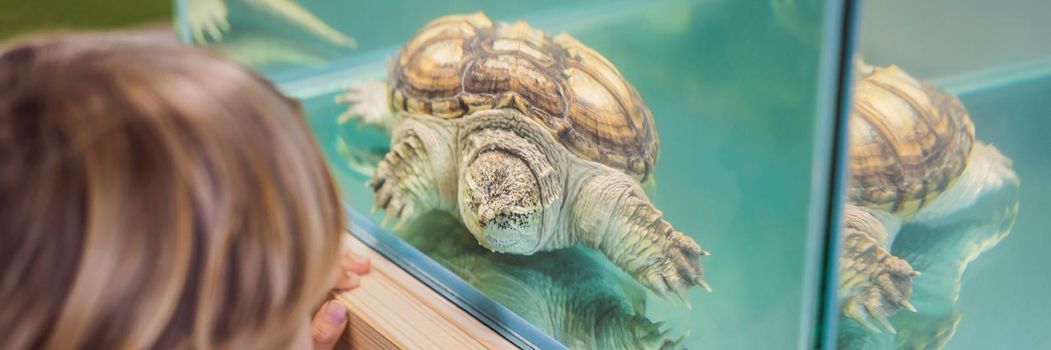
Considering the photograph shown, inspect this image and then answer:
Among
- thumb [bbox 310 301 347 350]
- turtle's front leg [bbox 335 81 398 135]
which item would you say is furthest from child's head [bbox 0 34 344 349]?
turtle's front leg [bbox 335 81 398 135]

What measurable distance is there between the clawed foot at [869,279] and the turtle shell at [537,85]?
0.49 feet

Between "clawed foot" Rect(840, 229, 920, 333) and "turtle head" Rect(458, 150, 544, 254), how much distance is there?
260mm

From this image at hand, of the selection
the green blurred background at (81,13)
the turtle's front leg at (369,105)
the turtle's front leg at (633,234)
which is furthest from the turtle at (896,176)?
the green blurred background at (81,13)

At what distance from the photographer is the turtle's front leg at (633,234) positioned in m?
0.56

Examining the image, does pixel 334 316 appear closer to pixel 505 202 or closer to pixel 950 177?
pixel 505 202

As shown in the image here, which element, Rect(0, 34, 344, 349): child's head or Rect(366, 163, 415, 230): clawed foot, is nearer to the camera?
Rect(0, 34, 344, 349): child's head

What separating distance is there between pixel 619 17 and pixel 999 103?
0.22 meters

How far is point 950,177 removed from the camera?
48cm

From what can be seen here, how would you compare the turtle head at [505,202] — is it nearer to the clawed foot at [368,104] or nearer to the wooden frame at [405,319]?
the wooden frame at [405,319]

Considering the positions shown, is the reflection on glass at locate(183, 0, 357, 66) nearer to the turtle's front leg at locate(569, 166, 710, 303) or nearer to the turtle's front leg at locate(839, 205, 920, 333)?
the turtle's front leg at locate(569, 166, 710, 303)

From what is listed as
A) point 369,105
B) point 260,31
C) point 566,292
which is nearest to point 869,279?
point 566,292

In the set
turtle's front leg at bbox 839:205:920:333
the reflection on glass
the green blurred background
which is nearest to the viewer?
turtle's front leg at bbox 839:205:920:333

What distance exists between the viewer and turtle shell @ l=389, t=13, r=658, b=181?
583 mm

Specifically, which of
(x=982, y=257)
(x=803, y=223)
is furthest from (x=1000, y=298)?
(x=803, y=223)
